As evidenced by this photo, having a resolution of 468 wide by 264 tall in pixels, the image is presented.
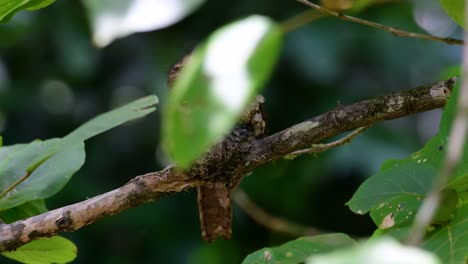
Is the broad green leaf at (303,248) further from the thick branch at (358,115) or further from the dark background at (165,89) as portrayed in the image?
the dark background at (165,89)

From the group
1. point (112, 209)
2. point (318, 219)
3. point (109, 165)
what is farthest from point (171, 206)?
point (112, 209)

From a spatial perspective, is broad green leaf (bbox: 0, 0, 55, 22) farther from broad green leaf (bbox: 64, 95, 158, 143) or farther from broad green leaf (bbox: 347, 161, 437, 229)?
broad green leaf (bbox: 347, 161, 437, 229)

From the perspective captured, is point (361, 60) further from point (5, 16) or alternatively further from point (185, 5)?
point (185, 5)

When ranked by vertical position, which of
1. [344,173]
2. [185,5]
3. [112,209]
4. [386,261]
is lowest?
[344,173]

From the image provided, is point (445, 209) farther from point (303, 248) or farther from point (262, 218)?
point (262, 218)

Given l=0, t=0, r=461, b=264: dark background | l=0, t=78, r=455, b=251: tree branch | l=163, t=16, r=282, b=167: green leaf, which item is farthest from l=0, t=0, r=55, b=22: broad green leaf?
l=0, t=0, r=461, b=264: dark background

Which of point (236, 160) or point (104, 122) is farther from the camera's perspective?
point (236, 160)

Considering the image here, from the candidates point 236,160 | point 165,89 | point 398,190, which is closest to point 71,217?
point 236,160
